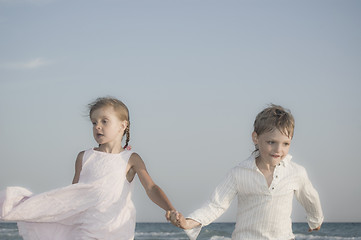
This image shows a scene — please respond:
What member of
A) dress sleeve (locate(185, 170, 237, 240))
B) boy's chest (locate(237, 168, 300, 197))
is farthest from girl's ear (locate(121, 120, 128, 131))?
boy's chest (locate(237, 168, 300, 197))

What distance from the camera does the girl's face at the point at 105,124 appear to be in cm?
474

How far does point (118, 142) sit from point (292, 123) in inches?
62.9

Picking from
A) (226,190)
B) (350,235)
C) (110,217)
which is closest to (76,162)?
(110,217)

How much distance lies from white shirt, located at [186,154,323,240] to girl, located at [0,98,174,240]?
1.46 ft

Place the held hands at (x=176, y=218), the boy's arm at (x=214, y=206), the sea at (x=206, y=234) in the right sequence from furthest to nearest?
the sea at (x=206, y=234), the boy's arm at (x=214, y=206), the held hands at (x=176, y=218)

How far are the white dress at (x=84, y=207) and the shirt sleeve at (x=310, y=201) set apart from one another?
150 cm

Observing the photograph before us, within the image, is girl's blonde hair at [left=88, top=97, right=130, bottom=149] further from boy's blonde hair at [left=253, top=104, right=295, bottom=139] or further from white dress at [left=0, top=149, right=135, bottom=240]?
boy's blonde hair at [left=253, top=104, right=295, bottom=139]

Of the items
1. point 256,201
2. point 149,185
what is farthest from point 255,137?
point 149,185

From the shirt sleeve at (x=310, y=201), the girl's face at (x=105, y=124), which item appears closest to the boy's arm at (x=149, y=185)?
the girl's face at (x=105, y=124)

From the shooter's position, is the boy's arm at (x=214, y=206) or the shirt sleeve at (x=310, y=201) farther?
the shirt sleeve at (x=310, y=201)

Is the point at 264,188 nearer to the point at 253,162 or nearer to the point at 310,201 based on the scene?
the point at 253,162

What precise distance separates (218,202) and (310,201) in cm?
92

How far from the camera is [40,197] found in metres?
4.61

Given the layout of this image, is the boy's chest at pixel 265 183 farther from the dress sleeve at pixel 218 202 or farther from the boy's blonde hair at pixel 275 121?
the boy's blonde hair at pixel 275 121
